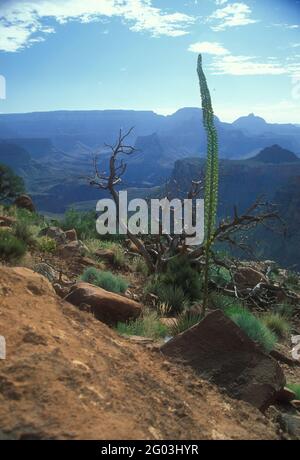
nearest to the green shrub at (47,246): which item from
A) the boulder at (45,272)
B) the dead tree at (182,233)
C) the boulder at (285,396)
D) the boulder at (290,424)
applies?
the dead tree at (182,233)

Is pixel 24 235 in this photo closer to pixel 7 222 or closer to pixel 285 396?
pixel 7 222

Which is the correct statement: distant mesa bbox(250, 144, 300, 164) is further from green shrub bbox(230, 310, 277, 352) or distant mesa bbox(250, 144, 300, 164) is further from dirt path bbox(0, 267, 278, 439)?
dirt path bbox(0, 267, 278, 439)

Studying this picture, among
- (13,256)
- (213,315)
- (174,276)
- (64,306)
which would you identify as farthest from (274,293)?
(64,306)

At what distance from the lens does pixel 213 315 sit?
5285mm

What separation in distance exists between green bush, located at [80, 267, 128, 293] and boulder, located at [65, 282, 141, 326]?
2075 millimetres

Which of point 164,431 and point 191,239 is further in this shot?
point 191,239

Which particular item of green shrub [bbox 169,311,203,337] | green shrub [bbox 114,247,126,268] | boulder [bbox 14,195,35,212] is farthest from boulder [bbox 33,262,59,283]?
boulder [bbox 14,195,35,212]

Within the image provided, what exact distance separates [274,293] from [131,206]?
443 cm

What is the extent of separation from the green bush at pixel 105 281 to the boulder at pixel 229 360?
4.12 metres

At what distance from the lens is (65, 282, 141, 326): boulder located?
6.56 m

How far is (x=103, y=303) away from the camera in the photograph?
6684 millimetres
